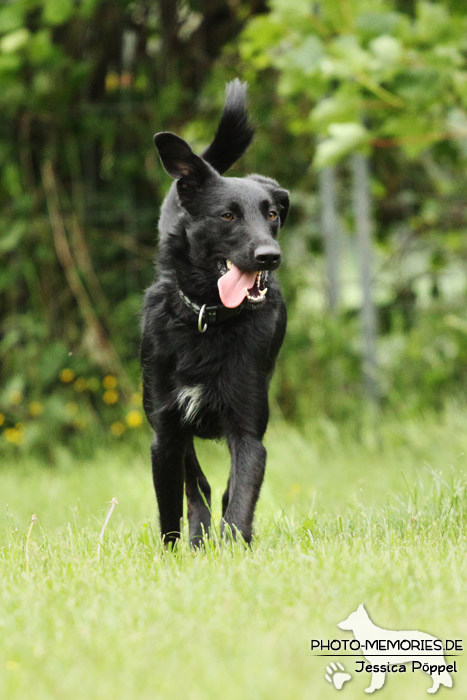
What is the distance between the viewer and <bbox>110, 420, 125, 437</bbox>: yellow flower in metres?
6.33

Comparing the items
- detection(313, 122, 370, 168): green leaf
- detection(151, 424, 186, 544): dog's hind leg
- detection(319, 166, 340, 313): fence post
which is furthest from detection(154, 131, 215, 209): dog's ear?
detection(319, 166, 340, 313): fence post

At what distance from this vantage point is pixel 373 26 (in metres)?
4.55

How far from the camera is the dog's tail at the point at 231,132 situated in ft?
11.6

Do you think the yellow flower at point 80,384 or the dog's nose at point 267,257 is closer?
the dog's nose at point 267,257

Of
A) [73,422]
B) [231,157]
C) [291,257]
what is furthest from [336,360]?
[231,157]

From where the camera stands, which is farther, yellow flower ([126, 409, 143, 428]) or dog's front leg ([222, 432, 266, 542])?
yellow flower ([126, 409, 143, 428])

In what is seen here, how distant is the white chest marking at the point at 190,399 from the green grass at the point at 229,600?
0.40m

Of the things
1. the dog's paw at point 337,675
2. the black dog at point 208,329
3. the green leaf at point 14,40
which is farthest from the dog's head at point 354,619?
the green leaf at point 14,40

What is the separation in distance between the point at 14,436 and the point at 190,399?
3.36 meters

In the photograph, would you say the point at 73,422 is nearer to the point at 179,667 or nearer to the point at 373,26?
the point at 373,26

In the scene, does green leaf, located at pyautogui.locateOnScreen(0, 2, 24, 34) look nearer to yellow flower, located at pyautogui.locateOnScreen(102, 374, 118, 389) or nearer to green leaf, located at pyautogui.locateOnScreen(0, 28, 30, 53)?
green leaf, located at pyautogui.locateOnScreen(0, 28, 30, 53)

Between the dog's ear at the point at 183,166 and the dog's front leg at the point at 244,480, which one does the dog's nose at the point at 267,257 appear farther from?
the dog's front leg at the point at 244,480

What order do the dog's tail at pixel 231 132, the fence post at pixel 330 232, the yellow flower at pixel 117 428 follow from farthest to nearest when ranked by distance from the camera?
the fence post at pixel 330 232, the yellow flower at pixel 117 428, the dog's tail at pixel 231 132

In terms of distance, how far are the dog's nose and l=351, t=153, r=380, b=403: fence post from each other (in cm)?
338
